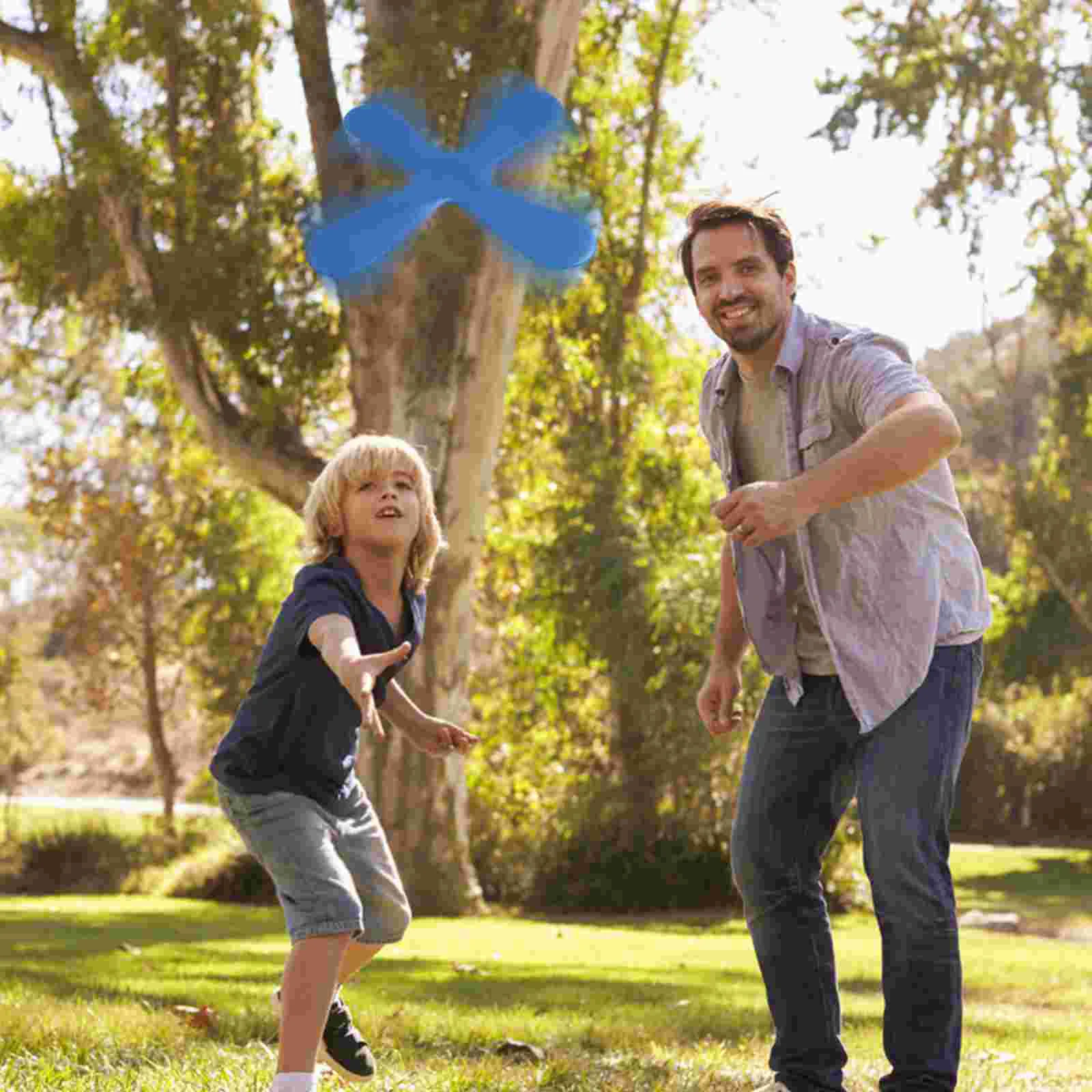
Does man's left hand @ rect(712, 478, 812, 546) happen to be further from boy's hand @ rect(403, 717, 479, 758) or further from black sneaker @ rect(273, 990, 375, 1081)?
black sneaker @ rect(273, 990, 375, 1081)

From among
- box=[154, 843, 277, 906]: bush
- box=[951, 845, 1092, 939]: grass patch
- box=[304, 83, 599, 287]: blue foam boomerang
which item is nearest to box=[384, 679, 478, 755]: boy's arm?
box=[304, 83, 599, 287]: blue foam boomerang

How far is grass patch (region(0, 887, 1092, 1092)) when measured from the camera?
4.35m

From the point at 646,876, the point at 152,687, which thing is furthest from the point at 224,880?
the point at 152,687

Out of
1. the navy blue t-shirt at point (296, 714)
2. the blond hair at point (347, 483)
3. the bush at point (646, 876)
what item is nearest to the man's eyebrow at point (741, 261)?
the blond hair at point (347, 483)

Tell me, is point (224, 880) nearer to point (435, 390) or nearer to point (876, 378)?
point (435, 390)

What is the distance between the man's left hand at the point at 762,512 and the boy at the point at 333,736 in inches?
27.9

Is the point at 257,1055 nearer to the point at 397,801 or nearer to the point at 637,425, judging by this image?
the point at 397,801

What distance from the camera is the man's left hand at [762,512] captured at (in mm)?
3213

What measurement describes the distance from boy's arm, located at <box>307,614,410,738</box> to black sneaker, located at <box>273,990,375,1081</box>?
0.86 metres

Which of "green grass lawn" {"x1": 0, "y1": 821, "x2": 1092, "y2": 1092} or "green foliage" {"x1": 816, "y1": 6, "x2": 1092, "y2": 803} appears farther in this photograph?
"green foliage" {"x1": 816, "y1": 6, "x2": 1092, "y2": 803}

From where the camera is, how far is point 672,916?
13727mm

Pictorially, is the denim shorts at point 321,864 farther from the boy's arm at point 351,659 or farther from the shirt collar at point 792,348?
the shirt collar at point 792,348

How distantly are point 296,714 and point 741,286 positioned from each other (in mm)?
1354

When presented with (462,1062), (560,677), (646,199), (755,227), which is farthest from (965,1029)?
(646,199)
